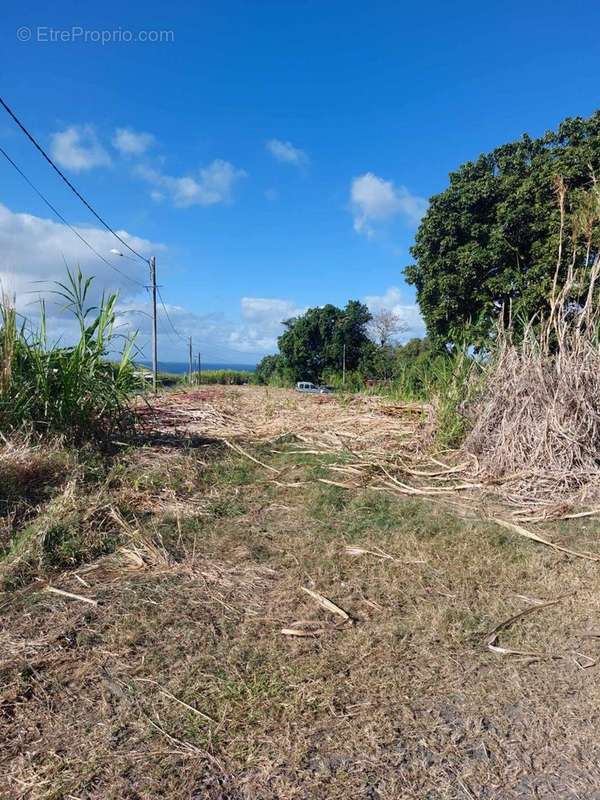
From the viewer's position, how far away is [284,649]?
1852mm

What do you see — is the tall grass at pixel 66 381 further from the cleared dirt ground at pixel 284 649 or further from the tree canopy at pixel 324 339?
the tree canopy at pixel 324 339

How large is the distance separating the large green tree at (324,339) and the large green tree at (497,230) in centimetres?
1487

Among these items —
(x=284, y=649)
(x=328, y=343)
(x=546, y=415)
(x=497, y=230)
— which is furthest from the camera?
(x=328, y=343)

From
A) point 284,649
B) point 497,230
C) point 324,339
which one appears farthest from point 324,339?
point 284,649

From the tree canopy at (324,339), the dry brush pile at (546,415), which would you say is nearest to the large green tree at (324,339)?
the tree canopy at (324,339)

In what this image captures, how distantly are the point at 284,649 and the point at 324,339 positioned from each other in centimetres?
2900

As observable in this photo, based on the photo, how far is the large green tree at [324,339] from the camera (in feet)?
98.9

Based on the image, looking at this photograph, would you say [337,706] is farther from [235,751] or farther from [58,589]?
[58,589]

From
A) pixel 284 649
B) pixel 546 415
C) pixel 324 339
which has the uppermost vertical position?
pixel 324 339

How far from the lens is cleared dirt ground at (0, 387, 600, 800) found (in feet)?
4.38

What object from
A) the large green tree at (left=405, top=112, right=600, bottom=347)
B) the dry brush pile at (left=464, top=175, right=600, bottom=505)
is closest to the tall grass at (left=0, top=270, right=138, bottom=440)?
the dry brush pile at (left=464, top=175, right=600, bottom=505)

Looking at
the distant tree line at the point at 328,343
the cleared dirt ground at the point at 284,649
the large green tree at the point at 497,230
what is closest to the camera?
the cleared dirt ground at the point at 284,649

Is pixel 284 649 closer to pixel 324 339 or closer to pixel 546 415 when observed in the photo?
pixel 546 415

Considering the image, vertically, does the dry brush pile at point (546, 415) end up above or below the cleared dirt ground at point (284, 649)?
above
